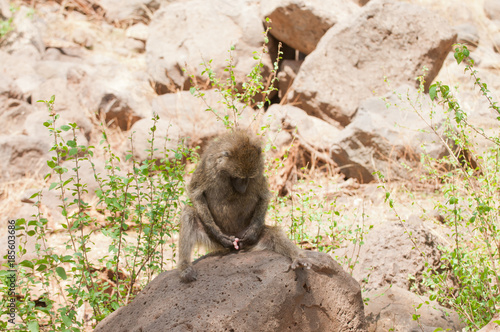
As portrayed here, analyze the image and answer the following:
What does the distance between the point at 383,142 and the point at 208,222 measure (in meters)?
5.85

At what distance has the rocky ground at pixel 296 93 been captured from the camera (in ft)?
30.1

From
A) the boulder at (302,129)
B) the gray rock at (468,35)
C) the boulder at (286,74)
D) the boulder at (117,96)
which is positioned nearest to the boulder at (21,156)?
the boulder at (117,96)

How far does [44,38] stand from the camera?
15602mm

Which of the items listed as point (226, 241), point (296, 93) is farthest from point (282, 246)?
point (296, 93)

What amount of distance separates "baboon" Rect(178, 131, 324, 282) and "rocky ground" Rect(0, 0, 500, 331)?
2.15 meters

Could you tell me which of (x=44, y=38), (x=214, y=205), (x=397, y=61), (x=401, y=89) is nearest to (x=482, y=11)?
(x=397, y=61)

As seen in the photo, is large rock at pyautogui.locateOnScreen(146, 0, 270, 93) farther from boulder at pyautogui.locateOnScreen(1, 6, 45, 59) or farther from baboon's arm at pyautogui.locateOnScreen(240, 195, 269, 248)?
baboon's arm at pyautogui.locateOnScreen(240, 195, 269, 248)

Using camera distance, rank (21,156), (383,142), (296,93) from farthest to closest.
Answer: (296,93), (21,156), (383,142)

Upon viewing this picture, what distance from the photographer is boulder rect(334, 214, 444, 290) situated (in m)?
6.27

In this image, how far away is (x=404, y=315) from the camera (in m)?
5.12

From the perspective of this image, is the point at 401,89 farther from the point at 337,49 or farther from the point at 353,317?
the point at 353,317

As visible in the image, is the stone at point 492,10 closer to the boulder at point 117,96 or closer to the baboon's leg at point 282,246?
the boulder at point 117,96

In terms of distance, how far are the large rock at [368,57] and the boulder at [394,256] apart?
5057 millimetres

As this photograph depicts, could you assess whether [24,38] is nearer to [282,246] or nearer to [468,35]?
[282,246]
